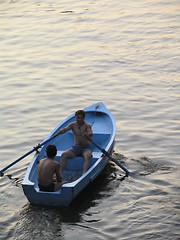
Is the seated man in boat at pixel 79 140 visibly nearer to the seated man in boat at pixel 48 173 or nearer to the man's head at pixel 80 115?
the man's head at pixel 80 115

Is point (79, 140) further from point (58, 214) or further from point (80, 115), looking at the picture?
point (58, 214)

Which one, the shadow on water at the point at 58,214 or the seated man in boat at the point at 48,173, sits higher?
the seated man in boat at the point at 48,173

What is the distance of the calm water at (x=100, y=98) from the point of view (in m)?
11.1

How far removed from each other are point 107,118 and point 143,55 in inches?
290

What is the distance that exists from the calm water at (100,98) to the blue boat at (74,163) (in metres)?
0.32

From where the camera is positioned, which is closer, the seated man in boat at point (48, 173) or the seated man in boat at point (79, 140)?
the seated man in boat at point (48, 173)

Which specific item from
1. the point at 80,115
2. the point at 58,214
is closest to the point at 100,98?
the point at 80,115

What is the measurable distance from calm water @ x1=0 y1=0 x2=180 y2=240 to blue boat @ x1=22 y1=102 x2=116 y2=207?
1.04 feet

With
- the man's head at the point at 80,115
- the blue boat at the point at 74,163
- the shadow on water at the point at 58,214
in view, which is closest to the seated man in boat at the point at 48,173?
the blue boat at the point at 74,163

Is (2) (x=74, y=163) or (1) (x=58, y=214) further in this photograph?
(2) (x=74, y=163)

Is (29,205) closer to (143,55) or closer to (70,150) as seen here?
(70,150)

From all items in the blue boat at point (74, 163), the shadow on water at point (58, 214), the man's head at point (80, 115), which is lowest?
the shadow on water at point (58, 214)

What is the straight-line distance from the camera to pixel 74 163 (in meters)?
12.9

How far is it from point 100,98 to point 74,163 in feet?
17.3
